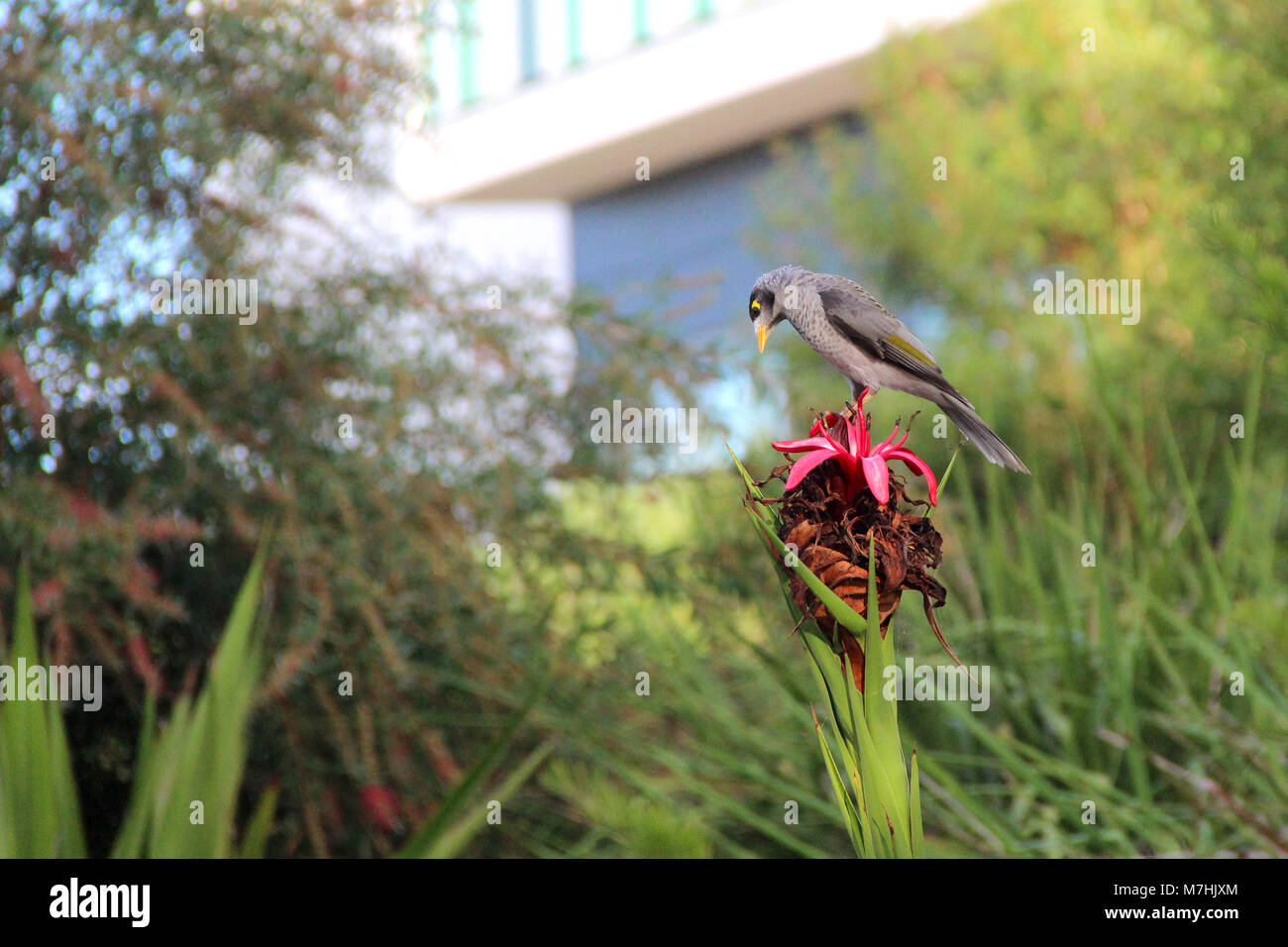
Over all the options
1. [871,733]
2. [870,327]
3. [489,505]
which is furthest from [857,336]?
[489,505]

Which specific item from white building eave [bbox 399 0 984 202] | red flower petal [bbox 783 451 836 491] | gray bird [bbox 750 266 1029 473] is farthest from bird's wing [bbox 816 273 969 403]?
white building eave [bbox 399 0 984 202]

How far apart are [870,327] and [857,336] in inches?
0.5

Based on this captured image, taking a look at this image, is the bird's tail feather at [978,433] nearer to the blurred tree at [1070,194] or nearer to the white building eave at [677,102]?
the blurred tree at [1070,194]

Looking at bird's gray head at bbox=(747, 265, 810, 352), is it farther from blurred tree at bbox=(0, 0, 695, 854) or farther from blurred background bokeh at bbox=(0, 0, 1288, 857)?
blurred tree at bbox=(0, 0, 695, 854)

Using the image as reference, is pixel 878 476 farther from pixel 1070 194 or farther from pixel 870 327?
pixel 1070 194

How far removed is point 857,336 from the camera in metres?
0.87

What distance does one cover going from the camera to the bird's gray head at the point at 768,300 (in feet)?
2.41

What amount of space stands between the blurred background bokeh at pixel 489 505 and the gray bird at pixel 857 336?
47.1 inches

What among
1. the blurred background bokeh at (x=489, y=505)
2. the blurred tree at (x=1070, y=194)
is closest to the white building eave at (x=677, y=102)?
the blurred tree at (x=1070, y=194)

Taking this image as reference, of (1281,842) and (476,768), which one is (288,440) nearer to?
(476,768)

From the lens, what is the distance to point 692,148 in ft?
49.0

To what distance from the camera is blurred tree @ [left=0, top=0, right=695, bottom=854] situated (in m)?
2.64

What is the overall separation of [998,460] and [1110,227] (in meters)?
5.16

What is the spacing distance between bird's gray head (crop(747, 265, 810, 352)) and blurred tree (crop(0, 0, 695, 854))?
6.16ft
